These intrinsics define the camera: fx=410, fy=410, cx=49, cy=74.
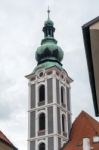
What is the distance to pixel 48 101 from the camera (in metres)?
34.7

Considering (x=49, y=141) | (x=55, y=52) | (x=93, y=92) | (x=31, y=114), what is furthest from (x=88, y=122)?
(x=93, y=92)

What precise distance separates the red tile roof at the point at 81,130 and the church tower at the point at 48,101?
1.60m

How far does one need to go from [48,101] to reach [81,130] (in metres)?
4.66

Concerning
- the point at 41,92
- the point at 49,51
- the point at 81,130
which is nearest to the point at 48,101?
the point at 41,92

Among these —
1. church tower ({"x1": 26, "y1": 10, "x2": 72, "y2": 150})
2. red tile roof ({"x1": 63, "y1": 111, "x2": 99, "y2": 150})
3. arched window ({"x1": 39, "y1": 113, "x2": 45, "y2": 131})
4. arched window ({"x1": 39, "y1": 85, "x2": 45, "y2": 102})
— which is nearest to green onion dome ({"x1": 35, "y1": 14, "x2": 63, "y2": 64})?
church tower ({"x1": 26, "y1": 10, "x2": 72, "y2": 150})

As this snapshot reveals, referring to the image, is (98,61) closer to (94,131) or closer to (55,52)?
(94,131)

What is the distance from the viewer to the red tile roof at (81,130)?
29870 mm

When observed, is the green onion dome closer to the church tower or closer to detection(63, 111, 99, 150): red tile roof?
the church tower

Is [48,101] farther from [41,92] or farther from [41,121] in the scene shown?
[41,121]

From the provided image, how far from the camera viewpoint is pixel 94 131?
30.5 m

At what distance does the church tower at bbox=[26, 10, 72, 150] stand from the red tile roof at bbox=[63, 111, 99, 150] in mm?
1595

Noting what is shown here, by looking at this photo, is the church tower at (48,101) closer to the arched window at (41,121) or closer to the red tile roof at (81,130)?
the arched window at (41,121)

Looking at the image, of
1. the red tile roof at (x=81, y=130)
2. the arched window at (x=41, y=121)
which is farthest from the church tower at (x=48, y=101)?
the red tile roof at (x=81, y=130)

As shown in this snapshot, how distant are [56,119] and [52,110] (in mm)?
883
